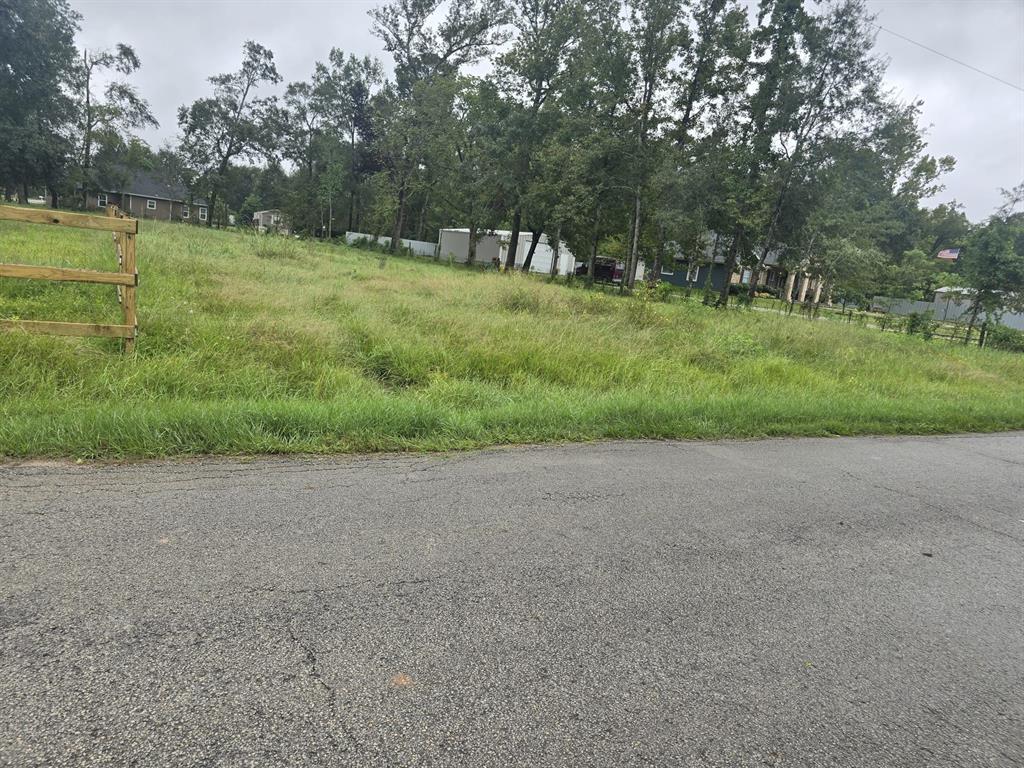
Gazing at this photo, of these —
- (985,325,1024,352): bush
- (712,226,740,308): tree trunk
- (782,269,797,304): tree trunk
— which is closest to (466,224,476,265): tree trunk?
(712,226,740,308): tree trunk

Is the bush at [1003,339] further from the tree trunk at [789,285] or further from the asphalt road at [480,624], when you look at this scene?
the tree trunk at [789,285]

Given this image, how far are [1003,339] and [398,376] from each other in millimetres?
27162

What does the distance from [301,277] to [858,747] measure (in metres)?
15.9

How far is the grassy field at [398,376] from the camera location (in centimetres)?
490

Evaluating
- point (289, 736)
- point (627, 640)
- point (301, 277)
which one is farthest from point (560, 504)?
point (301, 277)

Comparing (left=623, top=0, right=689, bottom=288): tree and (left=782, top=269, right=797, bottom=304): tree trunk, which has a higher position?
(left=623, top=0, right=689, bottom=288): tree

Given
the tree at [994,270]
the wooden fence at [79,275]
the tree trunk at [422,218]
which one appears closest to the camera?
the wooden fence at [79,275]

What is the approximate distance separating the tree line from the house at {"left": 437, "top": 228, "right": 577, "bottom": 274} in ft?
5.31

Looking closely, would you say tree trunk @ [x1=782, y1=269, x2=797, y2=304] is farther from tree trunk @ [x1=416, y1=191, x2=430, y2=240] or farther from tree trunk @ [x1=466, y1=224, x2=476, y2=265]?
tree trunk @ [x1=416, y1=191, x2=430, y2=240]

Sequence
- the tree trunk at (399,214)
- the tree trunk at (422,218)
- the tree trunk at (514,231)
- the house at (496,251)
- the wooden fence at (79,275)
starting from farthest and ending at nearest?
the tree trunk at (422,218) < the house at (496,251) < the tree trunk at (399,214) < the tree trunk at (514,231) < the wooden fence at (79,275)

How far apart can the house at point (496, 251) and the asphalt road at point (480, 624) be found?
46296 millimetres

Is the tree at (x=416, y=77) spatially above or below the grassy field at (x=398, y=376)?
above

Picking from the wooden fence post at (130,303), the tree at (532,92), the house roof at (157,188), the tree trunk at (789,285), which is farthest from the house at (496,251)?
the wooden fence post at (130,303)

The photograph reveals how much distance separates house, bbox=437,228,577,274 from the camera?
4978 cm
